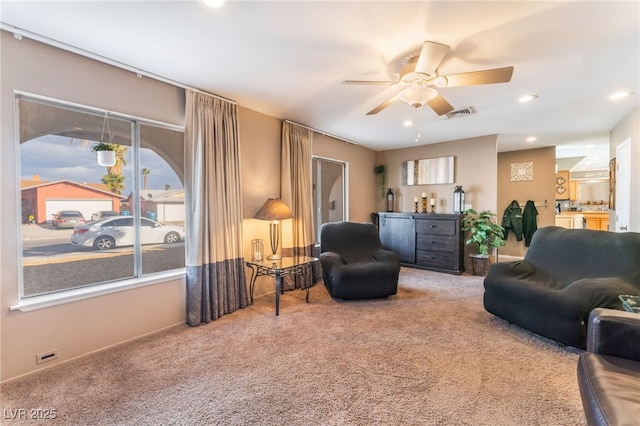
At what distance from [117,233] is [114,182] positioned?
474 millimetres

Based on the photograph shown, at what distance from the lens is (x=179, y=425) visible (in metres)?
1.53

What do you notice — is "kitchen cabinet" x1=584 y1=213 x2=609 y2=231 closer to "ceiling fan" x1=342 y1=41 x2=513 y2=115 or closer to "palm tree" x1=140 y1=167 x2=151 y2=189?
"ceiling fan" x1=342 y1=41 x2=513 y2=115

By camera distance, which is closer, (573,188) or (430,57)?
(430,57)

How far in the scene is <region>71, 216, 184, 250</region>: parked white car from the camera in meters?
2.40

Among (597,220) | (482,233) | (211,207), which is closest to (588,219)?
(597,220)

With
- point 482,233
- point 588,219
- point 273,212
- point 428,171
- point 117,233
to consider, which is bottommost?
point 482,233

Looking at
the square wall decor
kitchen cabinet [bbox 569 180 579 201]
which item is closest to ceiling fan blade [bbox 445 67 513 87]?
the square wall decor

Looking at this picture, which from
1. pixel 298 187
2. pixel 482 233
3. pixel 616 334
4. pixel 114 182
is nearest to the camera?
pixel 616 334

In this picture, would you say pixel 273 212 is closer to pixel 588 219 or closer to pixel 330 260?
pixel 330 260

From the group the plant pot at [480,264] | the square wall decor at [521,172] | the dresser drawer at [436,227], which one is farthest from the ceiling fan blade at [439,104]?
the square wall decor at [521,172]

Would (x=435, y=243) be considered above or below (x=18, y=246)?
below

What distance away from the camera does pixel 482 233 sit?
4527 millimetres

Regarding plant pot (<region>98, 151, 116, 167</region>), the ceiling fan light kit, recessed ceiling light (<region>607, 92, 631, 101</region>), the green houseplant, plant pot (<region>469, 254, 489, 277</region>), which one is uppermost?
recessed ceiling light (<region>607, 92, 631, 101</region>)

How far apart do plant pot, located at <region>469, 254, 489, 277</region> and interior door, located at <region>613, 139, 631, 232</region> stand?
5.75 ft
